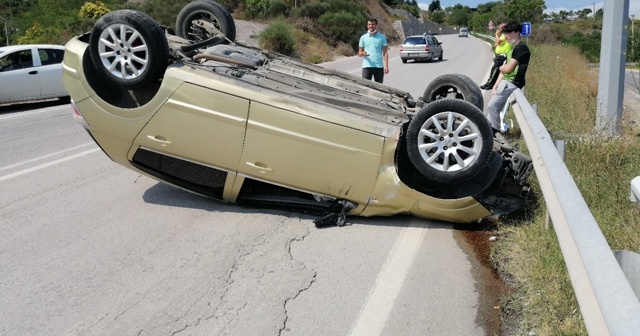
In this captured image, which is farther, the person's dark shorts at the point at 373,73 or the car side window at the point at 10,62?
the car side window at the point at 10,62

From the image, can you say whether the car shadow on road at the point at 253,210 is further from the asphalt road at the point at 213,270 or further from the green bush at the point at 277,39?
the green bush at the point at 277,39

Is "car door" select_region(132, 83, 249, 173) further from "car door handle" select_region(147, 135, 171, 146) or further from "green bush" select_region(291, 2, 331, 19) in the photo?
"green bush" select_region(291, 2, 331, 19)

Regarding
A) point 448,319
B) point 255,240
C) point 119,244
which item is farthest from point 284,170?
point 448,319

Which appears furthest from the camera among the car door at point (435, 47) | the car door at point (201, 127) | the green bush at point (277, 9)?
the green bush at point (277, 9)

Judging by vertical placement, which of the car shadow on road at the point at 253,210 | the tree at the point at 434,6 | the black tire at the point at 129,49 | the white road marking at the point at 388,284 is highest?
the tree at the point at 434,6

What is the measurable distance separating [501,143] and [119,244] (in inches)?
135

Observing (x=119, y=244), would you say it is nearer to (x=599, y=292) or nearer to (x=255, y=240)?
(x=255, y=240)

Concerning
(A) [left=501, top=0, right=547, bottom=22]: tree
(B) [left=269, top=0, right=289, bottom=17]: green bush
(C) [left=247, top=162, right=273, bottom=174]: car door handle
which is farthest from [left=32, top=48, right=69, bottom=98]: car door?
(A) [left=501, top=0, right=547, bottom=22]: tree

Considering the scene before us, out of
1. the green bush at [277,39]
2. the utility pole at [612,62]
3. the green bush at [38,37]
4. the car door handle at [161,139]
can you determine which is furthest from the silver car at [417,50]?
the car door handle at [161,139]

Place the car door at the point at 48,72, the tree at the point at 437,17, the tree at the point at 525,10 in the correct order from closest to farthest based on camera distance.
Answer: the car door at the point at 48,72 < the tree at the point at 525,10 < the tree at the point at 437,17

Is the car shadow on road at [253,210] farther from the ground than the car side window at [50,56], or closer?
closer

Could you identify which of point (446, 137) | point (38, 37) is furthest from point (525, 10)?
point (446, 137)

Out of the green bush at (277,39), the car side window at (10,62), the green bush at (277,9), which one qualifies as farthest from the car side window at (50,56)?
the green bush at (277,9)

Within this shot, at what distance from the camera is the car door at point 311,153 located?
4984 millimetres
